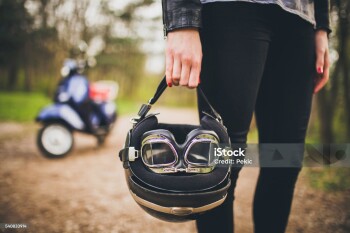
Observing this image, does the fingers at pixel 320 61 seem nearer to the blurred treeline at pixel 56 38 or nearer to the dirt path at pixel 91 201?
the dirt path at pixel 91 201

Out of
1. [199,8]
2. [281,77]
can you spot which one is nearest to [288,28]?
[281,77]

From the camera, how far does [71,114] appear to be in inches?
138

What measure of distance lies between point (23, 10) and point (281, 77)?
11953 millimetres

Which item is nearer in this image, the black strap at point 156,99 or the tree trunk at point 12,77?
the black strap at point 156,99

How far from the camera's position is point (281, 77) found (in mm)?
1006

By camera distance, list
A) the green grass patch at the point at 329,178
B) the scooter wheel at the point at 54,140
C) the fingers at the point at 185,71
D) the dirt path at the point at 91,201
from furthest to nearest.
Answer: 1. the scooter wheel at the point at 54,140
2. the green grass patch at the point at 329,178
3. the dirt path at the point at 91,201
4. the fingers at the point at 185,71

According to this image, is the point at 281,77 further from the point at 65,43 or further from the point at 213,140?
the point at 65,43

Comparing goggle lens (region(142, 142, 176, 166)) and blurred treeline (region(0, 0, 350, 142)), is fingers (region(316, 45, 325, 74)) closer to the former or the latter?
goggle lens (region(142, 142, 176, 166))

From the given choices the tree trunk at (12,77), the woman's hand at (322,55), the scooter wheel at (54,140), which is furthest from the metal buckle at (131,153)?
the tree trunk at (12,77)

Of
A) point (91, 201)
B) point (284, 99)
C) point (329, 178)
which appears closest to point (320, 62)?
point (284, 99)

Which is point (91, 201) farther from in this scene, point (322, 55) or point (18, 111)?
point (18, 111)

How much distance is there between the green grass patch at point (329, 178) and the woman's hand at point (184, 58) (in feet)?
8.21

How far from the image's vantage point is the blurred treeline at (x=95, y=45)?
338cm

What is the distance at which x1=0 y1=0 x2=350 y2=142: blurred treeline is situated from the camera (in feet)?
11.1
